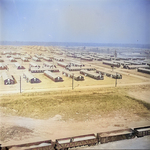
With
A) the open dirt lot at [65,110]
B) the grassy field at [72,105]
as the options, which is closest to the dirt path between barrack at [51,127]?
the open dirt lot at [65,110]

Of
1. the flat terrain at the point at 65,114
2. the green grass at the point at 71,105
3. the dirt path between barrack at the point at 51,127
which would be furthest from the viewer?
the green grass at the point at 71,105

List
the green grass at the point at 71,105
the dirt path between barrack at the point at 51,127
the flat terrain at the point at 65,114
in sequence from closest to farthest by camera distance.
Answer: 1. the dirt path between barrack at the point at 51,127
2. the flat terrain at the point at 65,114
3. the green grass at the point at 71,105

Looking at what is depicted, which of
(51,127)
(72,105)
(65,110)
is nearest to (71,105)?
(72,105)

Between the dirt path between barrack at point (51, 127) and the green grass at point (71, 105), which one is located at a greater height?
the green grass at point (71, 105)

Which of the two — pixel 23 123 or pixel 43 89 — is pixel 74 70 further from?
pixel 23 123

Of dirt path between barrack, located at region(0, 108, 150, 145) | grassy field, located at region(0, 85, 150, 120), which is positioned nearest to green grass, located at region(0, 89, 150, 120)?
grassy field, located at region(0, 85, 150, 120)

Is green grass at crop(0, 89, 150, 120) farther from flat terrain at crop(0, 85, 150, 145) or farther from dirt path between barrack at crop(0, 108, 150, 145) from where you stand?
dirt path between barrack at crop(0, 108, 150, 145)

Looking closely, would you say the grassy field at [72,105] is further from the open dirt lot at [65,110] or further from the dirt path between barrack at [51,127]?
the dirt path between barrack at [51,127]

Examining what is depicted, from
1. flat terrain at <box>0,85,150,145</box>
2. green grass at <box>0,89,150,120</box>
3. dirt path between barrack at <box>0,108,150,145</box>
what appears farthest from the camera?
green grass at <box>0,89,150,120</box>
